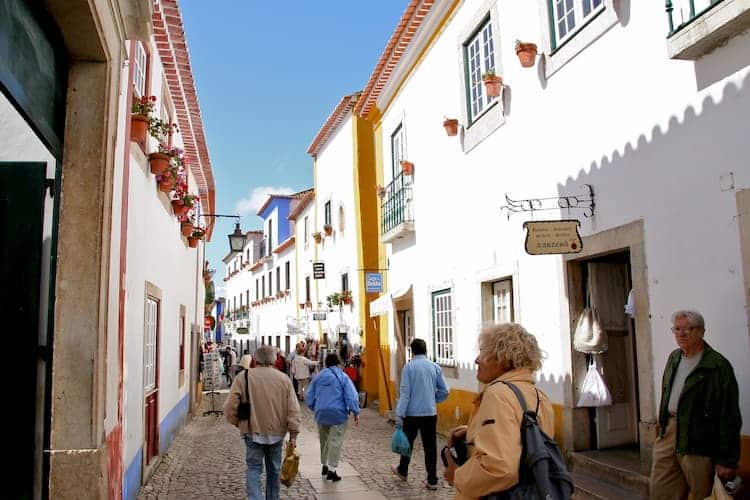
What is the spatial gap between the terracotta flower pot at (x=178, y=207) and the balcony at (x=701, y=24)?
23.6 ft

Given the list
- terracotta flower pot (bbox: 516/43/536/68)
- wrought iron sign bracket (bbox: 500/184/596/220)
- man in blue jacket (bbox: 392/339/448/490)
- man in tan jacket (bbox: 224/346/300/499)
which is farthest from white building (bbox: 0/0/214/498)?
terracotta flower pot (bbox: 516/43/536/68)

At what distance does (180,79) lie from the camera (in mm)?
10469

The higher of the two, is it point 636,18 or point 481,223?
point 636,18

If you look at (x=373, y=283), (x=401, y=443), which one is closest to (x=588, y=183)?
(x=401, y=443)

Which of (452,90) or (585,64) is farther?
(452,90)

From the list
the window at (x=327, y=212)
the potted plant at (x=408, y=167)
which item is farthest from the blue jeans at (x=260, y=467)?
the window at (x=327, y=212)

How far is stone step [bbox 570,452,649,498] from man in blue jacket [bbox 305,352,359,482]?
259 centimetres

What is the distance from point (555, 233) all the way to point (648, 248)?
34.4 inches

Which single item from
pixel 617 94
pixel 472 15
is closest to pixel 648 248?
pixel 617 94

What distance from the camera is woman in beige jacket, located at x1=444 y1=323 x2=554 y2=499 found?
2828 mm

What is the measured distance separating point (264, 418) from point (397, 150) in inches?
323

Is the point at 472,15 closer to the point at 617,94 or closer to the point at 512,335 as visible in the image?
the point at 617,94

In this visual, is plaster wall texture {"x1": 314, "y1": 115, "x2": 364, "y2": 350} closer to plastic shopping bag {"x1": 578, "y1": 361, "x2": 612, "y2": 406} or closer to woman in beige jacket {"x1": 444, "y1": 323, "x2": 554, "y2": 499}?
plastic shopping bag {"x1": 578, "y1": 361, "x2": 612, "y2": 406}

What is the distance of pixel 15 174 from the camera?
3.84 m
